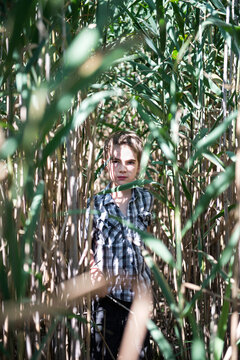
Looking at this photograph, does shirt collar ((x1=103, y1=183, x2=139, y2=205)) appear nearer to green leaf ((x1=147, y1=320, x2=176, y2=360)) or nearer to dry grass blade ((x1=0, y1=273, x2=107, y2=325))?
dry grass blade ((x1=0, y1=273, x2=107, y2=325))

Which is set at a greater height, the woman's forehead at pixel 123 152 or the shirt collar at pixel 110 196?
the woman's forehead at pixel 123 152

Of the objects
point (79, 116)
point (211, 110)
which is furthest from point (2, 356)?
point (211, 110)

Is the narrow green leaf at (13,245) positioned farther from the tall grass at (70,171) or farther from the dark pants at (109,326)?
the dark pants at (109,326)

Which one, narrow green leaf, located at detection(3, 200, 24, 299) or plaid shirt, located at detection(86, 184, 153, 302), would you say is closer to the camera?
narrow green leaf, located at detection(3, 200, 24, 299)

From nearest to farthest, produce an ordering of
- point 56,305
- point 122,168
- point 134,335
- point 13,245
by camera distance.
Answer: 1. point 13,245
2. point 56,305
3. point 134,335
4. point 122,168

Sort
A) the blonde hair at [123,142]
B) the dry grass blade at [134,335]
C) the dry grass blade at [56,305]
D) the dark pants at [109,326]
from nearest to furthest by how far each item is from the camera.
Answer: the dry grass blade at [56,305] → the dry grass blade at [134,335] → the dark pants at [109,326] → the blonde hair at [123,142]

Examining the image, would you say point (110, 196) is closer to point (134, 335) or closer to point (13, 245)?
point (134, 335)

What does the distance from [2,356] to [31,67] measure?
52cm

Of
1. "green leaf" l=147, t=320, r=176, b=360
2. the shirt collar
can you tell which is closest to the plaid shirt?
the shirt collar

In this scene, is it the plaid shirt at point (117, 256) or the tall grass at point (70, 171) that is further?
the plaid shirt at point (117, 256)

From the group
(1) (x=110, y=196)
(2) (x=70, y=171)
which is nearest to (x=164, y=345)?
(2) (x=70, y=171)

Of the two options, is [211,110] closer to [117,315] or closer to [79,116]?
[117,315]

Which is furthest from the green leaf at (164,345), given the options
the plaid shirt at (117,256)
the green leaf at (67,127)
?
the plaid shirt at (117,256)

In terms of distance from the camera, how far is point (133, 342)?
1.14 meters
